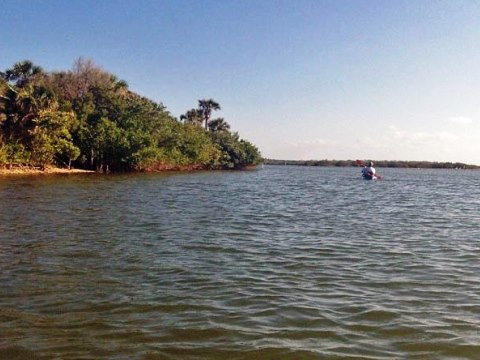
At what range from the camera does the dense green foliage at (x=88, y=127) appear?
173 feet

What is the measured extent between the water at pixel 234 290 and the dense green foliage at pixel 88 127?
38892 millimetres

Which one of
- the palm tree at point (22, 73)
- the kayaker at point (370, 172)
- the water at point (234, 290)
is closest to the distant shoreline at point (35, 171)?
the palm tree at point (22, 73)

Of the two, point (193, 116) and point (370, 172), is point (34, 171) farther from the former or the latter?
point (193, 116)

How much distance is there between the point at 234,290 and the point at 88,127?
196 feet

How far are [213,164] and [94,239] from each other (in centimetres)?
8789

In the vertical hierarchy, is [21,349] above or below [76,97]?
below

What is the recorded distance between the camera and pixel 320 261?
11.8m

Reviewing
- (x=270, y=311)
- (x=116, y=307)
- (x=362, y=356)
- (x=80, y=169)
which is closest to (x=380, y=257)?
(x=270, y=311)

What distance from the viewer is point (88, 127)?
64125 millimetres

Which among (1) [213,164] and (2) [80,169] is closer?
(2) [80,169]

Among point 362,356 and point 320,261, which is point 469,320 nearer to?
point 362,356

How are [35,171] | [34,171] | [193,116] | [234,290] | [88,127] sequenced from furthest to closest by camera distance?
[193,116] < [88,127] < [35,171] < [34,171] < [234,290]

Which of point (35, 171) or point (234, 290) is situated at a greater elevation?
point (35, 171)

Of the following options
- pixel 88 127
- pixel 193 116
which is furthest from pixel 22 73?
pixel 193 116
